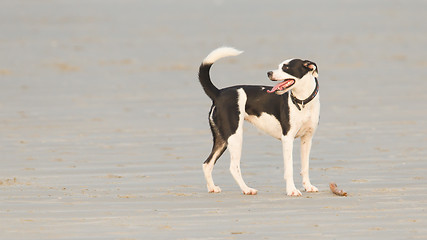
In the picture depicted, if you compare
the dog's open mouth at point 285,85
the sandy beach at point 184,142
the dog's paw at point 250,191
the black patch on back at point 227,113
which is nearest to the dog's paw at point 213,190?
the sandy beach at point 184,142

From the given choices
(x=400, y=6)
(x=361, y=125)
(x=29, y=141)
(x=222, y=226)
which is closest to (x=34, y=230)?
(x=222, y=226)

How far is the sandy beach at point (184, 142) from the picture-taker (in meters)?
6.74

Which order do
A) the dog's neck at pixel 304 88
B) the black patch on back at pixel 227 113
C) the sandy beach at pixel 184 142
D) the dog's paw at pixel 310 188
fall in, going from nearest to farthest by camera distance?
the sandy beach at pixel 184 142, the dog's neck at pixel 304 88, the dog's paw at pixel 310 188, the black patch on back at pixel 227 113

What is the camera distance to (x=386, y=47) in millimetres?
23406

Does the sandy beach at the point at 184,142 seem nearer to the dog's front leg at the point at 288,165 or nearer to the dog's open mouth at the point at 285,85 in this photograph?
the dog's front leg at the point at 288,165

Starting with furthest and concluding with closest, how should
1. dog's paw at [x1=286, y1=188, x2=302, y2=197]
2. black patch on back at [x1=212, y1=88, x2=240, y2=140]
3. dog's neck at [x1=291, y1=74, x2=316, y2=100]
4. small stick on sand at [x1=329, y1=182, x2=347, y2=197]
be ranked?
black patch on back at [x1=212, y1=88, x2=240, y2=140]
dog's neck at [x1=291, y1=74, x2=316, y2=100]
dog's paw at [x1=286, y1=188, x2=302, y2=197]
small stick on sand at [x1=329, y1=182, x2=347, y2=197]

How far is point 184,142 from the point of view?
10.9m

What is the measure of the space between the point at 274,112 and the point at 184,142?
2979 mm

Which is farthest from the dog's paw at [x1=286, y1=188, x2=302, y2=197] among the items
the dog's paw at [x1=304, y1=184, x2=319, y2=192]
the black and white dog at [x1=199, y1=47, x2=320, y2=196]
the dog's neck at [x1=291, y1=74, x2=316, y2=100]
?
the dog's neck at [x1=291, y1=74, x2=316, y2=100]

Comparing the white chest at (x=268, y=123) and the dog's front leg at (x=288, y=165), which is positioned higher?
the white chest at (x=268, y=123)

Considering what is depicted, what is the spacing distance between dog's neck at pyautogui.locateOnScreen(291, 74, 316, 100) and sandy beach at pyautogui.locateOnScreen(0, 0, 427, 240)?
2.86 ft

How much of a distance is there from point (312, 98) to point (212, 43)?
1744 centimetres

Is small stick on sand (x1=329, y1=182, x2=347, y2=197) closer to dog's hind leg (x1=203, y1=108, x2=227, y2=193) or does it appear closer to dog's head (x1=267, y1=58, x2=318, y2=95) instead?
dog's head (x1=267, y1=58, x2=318, y2=95)

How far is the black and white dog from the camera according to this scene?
784 cm
